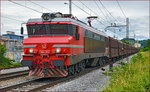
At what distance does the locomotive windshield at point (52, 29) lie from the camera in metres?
11.4

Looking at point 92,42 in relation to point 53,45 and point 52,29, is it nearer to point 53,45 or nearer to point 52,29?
point 52,29

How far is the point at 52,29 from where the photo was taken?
1155 cm

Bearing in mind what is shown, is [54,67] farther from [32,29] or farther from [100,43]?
[100,43]

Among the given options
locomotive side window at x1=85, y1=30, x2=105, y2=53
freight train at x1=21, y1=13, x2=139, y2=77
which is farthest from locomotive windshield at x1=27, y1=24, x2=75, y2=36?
locomotive side window at x1=85, y1=30, x2=105, y2=53

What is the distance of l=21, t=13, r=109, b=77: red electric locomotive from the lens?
1069 centimetres

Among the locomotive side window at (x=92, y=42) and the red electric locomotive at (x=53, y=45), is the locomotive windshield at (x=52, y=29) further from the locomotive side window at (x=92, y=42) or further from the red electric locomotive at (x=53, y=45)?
the locomotive side window at (x=92, y=42)

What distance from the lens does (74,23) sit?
11.8 meters

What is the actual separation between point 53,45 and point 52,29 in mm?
1195

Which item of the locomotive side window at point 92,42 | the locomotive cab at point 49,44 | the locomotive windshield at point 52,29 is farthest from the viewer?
the locomotive side window at point 92,42

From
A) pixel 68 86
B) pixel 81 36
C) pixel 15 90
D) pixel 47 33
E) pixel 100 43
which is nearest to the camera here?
pixel 15 90

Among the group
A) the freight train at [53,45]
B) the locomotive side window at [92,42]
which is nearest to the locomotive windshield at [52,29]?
the freight train at [53,45]

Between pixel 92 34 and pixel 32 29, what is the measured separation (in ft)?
16.6

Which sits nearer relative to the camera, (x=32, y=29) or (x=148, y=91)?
(x=148, y=91)

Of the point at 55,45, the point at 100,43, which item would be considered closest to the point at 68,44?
the point at 55,45
